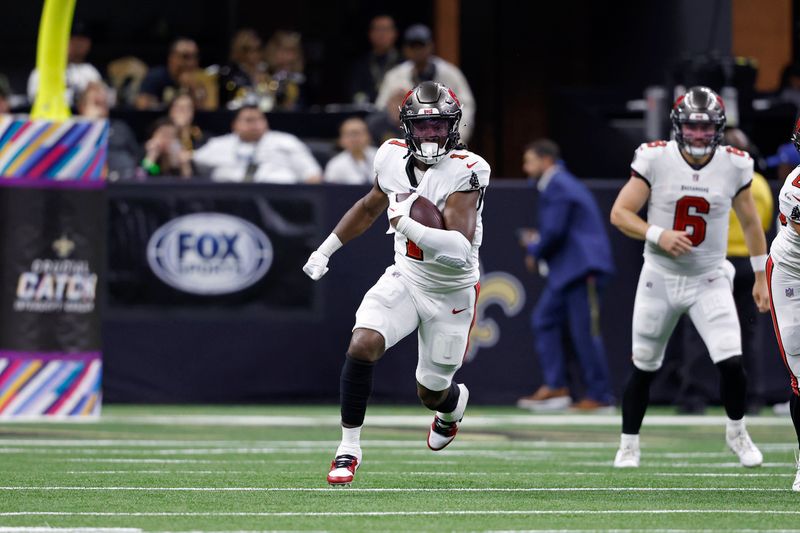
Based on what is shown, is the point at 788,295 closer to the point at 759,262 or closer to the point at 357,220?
the point at 759,262

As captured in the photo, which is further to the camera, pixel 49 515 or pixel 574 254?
pixel 574 254

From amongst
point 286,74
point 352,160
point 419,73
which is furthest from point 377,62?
point 352,160

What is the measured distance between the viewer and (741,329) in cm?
1216

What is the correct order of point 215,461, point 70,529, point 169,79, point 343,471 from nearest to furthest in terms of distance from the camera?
point 70,529, point 343,471, point 215,461, point 169,79

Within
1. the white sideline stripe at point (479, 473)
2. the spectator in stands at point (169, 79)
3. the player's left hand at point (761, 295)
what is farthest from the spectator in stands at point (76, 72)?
the player's left hand at point (761, 295)

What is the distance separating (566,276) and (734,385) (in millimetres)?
4512

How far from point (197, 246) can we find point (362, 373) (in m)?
6.01

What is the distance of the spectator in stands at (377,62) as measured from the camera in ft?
50.0

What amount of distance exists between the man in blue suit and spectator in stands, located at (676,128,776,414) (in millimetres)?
653

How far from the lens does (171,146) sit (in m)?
13.3

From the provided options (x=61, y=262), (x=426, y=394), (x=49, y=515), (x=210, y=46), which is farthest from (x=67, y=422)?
(x=210, y=46)

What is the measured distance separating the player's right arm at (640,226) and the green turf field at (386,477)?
115cm

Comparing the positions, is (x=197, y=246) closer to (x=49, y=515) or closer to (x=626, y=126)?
(x=626, y=126)

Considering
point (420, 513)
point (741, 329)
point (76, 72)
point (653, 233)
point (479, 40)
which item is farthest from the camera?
point (479, 40)
